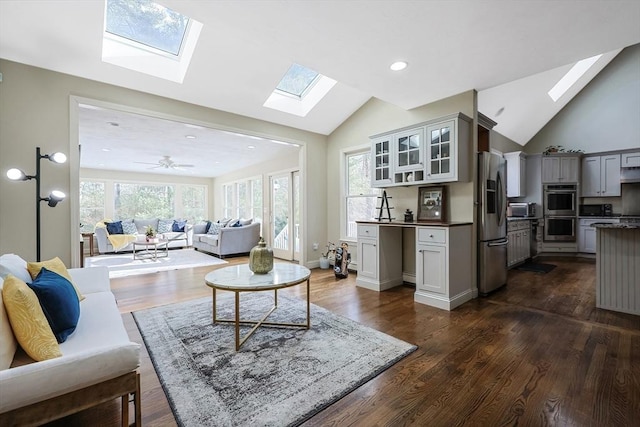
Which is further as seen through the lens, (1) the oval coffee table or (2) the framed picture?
(2) the framed picture

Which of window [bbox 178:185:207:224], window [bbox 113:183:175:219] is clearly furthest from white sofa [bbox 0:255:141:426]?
window [bbox 178:185:207:224]

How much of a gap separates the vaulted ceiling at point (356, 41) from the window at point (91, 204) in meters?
6.67

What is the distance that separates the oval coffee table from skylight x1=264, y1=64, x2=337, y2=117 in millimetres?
2802

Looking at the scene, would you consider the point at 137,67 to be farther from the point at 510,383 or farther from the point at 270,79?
the point at 510,383

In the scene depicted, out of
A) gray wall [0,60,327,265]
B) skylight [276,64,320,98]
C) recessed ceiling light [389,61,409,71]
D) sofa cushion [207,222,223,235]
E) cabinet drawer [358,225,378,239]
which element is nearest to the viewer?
gray wall [0,60,327,265]

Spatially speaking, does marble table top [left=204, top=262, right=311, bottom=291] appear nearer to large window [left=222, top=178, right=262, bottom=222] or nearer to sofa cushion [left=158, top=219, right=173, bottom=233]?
large window [left=222, top=178, right=262, bottom=222]

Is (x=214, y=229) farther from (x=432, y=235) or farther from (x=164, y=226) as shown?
(x=432, y=235)

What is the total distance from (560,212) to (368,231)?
5394 millimetres

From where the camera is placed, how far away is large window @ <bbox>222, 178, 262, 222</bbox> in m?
7.94

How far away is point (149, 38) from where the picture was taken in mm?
3340

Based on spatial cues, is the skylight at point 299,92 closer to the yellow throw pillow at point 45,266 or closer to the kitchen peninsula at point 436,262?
the kitchen peninsula at point 436,262

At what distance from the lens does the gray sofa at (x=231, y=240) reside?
6879 millimetres

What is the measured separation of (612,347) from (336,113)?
443 cm

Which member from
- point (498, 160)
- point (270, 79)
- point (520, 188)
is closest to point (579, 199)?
point (520, 188)
